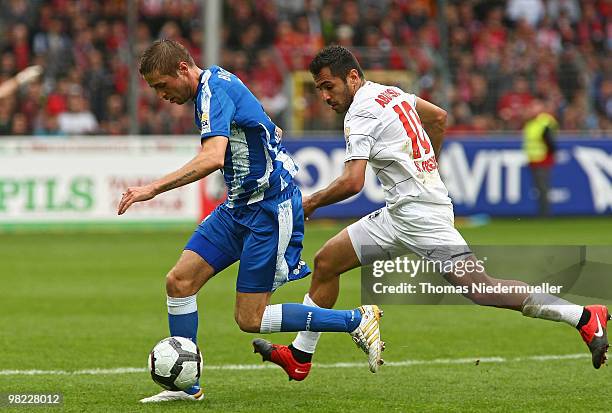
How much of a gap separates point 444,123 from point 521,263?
41.7 inches

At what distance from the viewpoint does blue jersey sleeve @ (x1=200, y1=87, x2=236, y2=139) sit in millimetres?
6613

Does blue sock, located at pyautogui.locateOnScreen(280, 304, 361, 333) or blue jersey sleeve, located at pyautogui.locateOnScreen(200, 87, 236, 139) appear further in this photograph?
blue sock, located at pyautogui.locateOnScreen(280, 304, 361, 333)

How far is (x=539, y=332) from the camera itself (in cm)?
1012

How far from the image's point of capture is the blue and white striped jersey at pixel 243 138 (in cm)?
677

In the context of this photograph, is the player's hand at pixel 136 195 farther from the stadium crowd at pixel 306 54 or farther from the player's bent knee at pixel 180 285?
the stadium crowd at pixel 306 54

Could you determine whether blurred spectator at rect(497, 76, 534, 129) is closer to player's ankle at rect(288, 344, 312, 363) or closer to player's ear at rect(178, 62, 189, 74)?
player's ankle at rect(288, 344, 312, 363)

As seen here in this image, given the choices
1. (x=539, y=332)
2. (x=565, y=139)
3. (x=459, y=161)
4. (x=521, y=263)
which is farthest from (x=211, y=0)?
(x=521, y=263)

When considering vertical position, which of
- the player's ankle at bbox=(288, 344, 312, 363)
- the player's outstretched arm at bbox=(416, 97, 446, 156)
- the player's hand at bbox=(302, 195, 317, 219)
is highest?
the player's outstretched arm at bbox=(416, 97, 446, 156)

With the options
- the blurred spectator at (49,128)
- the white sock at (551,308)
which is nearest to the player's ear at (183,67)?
the white sock at (551,308)

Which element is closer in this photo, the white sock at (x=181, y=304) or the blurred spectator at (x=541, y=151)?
the white sock at (x=181, y=304)

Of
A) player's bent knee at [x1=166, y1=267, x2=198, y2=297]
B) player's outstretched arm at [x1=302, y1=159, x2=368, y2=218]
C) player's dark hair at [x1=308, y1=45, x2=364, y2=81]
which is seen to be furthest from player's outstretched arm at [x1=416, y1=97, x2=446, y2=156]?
player's bent knee at [x1=166, y1=267, x2=198, y2=297]

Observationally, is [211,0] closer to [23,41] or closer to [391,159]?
[23,41]

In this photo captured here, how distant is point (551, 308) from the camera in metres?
7.18

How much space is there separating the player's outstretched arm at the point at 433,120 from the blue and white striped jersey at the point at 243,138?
3.53ft
